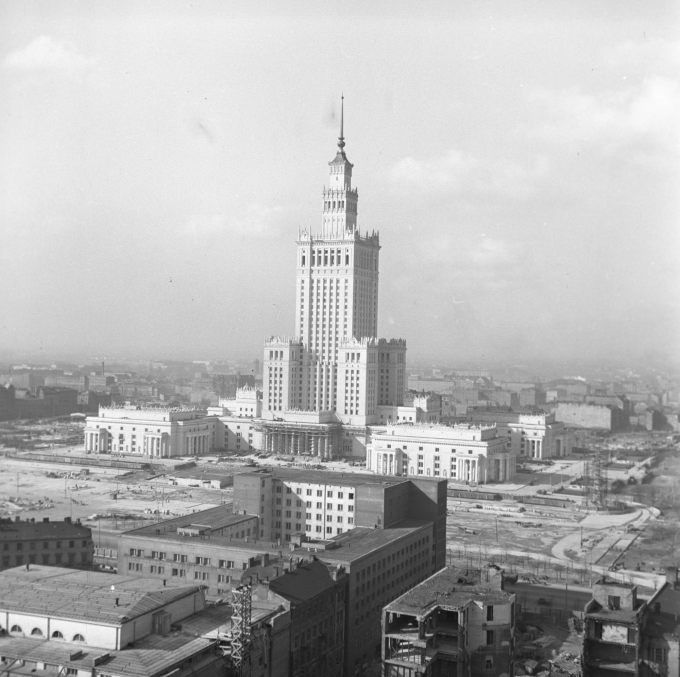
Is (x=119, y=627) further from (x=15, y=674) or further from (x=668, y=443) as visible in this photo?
(x=668, y=443)

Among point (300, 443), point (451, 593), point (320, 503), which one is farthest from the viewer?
point (300, 443)

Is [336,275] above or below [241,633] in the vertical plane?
above

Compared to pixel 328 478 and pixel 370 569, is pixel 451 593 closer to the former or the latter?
pixel 370 569

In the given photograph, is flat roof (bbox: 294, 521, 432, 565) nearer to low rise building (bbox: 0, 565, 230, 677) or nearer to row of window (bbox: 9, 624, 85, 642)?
low rise building (bbox: 0, 565, 230, 677)

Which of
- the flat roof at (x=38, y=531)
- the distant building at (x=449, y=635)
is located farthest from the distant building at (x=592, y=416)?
the distant building at (x=449, y=635)

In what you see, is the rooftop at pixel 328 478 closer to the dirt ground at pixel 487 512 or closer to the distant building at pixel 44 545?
the dirt ground at pixel 487 512

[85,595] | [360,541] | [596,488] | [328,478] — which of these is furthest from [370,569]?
[596,488]
